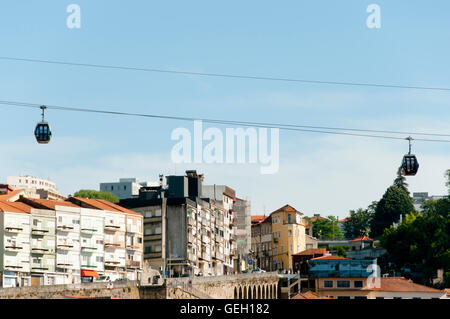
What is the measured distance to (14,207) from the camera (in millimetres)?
137625

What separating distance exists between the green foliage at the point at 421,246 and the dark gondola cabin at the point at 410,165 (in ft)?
388

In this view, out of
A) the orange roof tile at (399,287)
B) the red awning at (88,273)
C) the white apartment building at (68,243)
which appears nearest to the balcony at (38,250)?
the white apartment building at (68,243)

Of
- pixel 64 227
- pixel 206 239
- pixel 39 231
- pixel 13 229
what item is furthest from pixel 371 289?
pixel 13 229

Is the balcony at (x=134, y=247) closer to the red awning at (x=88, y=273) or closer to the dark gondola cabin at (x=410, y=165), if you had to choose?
the red awning at (x=88, y=273)

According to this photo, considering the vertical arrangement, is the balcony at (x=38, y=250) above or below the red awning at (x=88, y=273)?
above

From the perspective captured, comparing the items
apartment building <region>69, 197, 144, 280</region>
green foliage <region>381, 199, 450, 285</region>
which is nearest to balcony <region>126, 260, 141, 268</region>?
apartment building <region>69, 197, 144, 280</region>

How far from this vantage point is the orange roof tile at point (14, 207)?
443 ft

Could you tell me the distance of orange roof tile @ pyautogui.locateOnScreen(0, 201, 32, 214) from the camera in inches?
5315

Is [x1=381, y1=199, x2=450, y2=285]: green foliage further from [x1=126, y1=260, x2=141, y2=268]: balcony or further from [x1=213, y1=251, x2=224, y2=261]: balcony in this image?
[x1=126, y1=260, x2=141, y2=268]: balcony

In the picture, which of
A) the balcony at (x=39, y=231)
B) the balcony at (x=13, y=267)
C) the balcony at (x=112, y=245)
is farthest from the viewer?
the balcony at (x=112, y=245)
